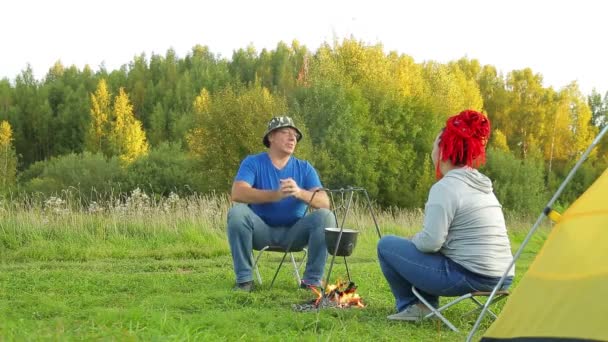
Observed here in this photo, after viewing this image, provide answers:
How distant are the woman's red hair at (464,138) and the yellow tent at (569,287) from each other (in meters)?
1.01

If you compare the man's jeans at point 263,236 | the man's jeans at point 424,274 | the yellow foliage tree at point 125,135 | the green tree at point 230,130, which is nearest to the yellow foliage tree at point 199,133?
the green tree at point 230,130

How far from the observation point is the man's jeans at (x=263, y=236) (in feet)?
18.9

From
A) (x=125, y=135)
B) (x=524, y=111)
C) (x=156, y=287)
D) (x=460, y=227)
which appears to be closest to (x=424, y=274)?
(x=460, y=227)

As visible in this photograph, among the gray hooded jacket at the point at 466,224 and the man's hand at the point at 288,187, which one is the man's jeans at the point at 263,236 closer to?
the man's hand at the point at 288,187

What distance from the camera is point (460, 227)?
4227 millimetres

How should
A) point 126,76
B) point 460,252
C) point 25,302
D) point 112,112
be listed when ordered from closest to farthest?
1. point 460,252
2. point 25,302
3. point 112,112
4. point 126,76

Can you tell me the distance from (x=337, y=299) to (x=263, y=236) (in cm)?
108

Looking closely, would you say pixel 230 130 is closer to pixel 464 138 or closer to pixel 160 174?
pixel 160 174

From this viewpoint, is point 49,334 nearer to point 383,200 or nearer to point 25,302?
point 25,302

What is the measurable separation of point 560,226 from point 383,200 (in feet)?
90.8

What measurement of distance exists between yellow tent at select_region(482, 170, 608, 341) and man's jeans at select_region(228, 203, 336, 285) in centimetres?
251

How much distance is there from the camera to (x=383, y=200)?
30.8 m

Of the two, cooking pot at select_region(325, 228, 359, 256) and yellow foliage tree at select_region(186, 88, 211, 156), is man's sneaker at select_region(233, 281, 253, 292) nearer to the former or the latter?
cooking pot at select_region(325, 228, 359, 256)

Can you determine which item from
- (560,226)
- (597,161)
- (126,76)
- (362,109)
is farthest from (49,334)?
(126,76)
